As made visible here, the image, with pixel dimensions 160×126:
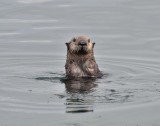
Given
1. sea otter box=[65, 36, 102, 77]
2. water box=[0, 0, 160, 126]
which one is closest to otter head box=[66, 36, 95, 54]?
sea otter box=[65, 36, 102, 77]

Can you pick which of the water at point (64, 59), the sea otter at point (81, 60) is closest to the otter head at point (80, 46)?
the sea otter at point (81, 60)

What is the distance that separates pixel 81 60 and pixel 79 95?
229 centimetres

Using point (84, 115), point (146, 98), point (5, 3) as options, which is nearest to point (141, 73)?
point (146, 98)

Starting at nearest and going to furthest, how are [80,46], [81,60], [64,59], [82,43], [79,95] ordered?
[79,95] → [82,43] → [80,46] → [81,60] → [64,59]

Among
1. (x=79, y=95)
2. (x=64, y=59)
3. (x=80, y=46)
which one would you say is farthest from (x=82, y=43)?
(x=64, y=59)

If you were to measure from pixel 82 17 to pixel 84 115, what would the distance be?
11.6 m

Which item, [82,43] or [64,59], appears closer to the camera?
[82,43]

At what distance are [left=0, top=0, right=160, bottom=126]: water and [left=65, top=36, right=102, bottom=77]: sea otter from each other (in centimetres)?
29

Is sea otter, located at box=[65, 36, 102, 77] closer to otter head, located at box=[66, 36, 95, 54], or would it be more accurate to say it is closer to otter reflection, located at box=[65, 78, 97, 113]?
otter head, located at box=[66, 36, 95, 54]

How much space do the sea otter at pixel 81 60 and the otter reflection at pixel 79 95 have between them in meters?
0.26

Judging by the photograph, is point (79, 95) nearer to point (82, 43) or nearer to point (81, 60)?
point (82, 43)

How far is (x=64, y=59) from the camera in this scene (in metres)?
14.5

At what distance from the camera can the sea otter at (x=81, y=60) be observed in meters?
11.6

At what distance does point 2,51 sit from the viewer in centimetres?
1527
